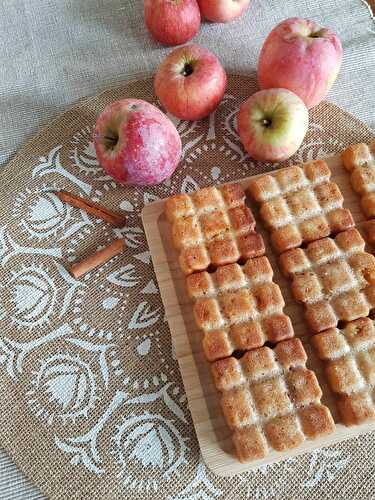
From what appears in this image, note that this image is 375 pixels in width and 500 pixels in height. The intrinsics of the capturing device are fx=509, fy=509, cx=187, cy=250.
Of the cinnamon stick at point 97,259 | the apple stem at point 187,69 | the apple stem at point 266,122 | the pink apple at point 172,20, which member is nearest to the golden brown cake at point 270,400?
the cinnamon stick at point 97,259

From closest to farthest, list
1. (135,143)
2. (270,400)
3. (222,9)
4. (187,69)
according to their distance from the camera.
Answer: (270,400)
(135,143)
(187,69)
(222,9)

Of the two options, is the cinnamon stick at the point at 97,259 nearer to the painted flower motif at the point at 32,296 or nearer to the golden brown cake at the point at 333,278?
the painted flower motif at the point at 32,296

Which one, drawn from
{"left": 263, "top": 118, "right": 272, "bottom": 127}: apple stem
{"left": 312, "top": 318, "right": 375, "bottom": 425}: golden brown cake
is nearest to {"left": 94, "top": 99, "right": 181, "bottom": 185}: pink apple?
{"left": 263, "top": 118, "right": 272, "bottom": 127}: apple stem

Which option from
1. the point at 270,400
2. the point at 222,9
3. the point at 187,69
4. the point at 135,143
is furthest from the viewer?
the point at 222,9

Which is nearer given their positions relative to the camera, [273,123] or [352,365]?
[352,365]

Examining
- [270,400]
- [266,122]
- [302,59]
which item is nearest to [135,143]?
[266,122]

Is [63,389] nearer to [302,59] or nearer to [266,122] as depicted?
[266,122]
